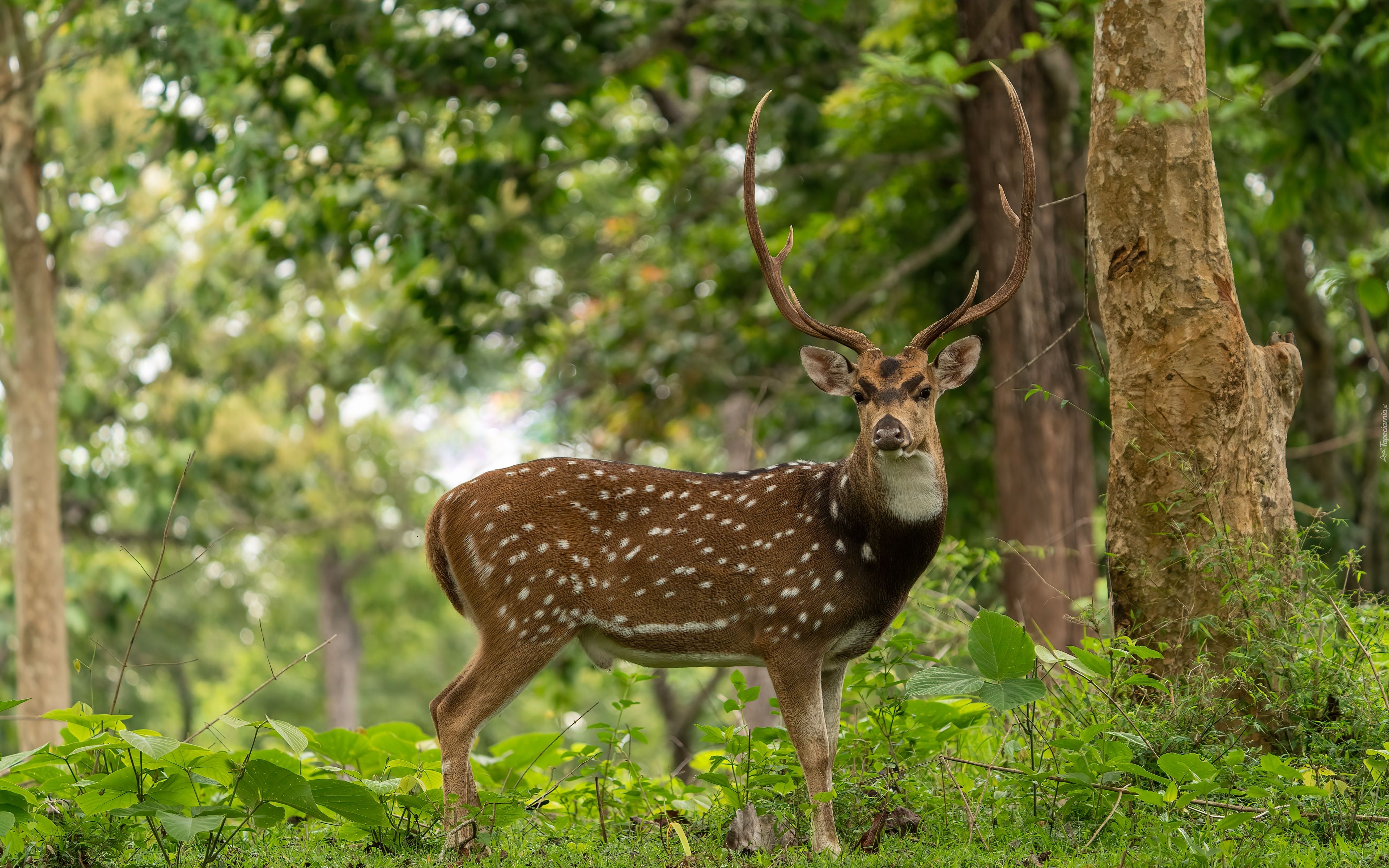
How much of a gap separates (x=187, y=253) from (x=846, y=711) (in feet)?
55.4

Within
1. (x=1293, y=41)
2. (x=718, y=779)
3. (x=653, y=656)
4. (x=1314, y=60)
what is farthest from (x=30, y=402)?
(x=1314, y=60)

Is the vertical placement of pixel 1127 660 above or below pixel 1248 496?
below

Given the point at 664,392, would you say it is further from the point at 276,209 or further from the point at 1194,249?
the point at 1194,249

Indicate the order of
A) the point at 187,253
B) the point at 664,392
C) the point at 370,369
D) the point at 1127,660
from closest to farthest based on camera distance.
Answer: the point at 1127,660
the point at 664,392
the point at 370,369
the point at 187,253

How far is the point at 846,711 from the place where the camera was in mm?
6133

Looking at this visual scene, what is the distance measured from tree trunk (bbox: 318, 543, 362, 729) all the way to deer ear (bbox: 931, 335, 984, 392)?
21.1 metres

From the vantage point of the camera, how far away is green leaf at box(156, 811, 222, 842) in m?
3.85

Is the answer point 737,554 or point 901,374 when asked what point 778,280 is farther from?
point 737,554

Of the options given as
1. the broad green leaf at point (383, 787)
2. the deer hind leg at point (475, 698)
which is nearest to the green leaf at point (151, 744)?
the broad green leaf at point (383, 787)

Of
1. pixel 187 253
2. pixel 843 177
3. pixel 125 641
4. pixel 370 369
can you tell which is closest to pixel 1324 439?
pixel 843 177

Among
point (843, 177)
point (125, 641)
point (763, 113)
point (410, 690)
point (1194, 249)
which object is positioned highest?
point (763, 113)

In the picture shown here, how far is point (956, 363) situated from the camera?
4.99 meters

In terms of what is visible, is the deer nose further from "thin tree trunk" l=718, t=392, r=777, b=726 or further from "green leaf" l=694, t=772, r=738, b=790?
"thin tree trunk" l=718, t=392, r=777, b=726

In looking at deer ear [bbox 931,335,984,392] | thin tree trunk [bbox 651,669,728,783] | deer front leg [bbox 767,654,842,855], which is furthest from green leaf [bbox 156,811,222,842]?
thin tree trunk [bbox 651,669,728,783]
